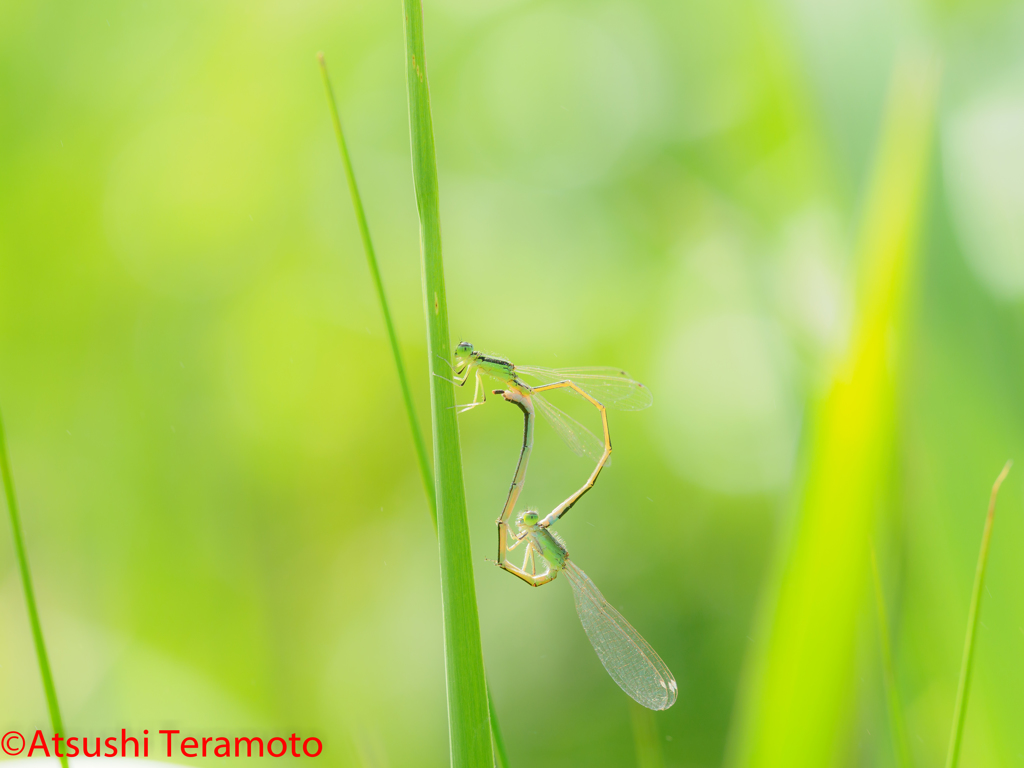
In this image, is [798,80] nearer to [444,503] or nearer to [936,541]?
[936,541]

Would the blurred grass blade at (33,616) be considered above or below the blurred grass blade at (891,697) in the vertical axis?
above

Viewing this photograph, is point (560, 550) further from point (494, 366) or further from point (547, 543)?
point (494, 366)

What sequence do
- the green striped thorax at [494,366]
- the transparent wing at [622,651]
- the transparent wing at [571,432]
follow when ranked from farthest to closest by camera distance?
1. the transparent wing at [571,432]
2. the green striped thorax at [494,366]
3. the transparent wing at [622,651]

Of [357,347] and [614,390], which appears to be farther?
[357,347]

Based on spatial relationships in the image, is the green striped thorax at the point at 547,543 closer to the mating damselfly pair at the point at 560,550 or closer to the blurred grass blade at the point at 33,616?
the mating damselfly pair at the point at 560,550

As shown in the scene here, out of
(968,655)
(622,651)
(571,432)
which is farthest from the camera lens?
(571,432)

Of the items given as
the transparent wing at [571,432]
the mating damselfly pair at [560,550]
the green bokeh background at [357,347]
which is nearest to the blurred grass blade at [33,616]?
the mating damselfly pair at [560,550]

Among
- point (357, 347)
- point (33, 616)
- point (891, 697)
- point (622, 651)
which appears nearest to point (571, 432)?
point (622, 651)
